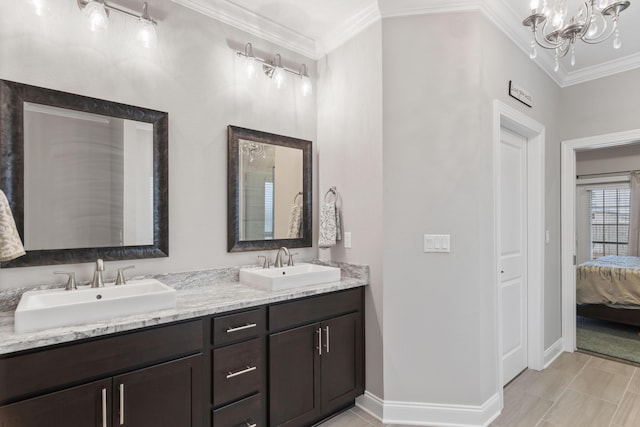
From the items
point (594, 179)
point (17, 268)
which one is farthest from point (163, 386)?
point (594, 179)

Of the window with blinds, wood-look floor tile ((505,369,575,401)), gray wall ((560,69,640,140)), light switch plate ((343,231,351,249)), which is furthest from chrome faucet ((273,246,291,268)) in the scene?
the window with blinds

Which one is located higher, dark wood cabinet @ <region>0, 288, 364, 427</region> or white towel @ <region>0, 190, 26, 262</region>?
white towel @ <region>0, 190, 26, 262</region>

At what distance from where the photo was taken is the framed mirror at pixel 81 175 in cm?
166

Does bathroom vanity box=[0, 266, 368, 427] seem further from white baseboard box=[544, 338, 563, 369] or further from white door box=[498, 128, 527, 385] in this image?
white baseboard box=[544, 338, 563, 369]

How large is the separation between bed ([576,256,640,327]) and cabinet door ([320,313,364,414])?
3457mm

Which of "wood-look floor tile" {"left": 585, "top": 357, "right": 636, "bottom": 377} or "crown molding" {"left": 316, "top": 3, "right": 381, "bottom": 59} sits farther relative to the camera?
"wood-look floor tile" {"left": 585, "top": 357, "right": 636, "bottom": 377}

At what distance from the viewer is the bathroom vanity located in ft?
4.22

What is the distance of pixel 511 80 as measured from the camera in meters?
2.58

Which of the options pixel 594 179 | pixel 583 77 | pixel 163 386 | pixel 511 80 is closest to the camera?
pixel 163 386

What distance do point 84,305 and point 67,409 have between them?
1.29 ft

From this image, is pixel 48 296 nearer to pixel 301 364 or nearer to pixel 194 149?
pixel 194 149

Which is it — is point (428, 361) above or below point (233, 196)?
below

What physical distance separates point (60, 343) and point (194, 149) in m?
1.31

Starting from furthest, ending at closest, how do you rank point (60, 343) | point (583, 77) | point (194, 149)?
point (583, 77) < point (194, 149) < point (60, 343)
